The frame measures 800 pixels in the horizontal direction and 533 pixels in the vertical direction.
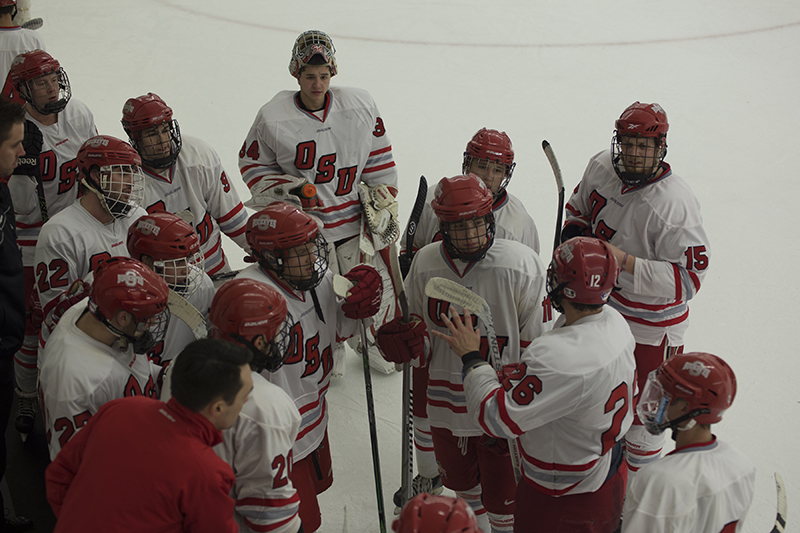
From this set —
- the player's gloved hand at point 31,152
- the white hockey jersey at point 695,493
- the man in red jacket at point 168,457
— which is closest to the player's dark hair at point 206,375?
the man in red jacket at point 168,457

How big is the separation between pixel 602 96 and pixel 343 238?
179 inches

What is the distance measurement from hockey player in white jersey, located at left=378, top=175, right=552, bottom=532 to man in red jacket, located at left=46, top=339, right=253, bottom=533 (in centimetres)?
81

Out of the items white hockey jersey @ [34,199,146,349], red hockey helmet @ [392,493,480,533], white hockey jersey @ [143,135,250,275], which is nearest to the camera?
red hockey helmet @ [392,493,480,533]

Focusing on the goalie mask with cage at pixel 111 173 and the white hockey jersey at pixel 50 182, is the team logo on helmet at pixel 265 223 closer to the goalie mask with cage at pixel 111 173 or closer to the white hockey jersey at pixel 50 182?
the goalie mask with cage at pixel 111 173

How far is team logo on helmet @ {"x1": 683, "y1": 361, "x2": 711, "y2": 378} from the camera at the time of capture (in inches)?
68.0

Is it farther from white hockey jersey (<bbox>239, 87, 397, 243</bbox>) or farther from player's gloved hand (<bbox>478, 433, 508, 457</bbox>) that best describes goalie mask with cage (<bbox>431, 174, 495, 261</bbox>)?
white hockey jersey (<bbox>239, 87, 397, 243</bbox>)

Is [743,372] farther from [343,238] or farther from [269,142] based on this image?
[269,142]

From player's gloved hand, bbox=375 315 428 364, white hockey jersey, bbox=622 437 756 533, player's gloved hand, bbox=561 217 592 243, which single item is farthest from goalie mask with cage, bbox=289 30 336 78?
white hockey jersey, bbox=622 437 756 533

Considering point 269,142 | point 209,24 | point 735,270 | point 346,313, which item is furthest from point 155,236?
point 209,24

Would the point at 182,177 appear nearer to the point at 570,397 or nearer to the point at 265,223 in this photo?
the point at 265,223

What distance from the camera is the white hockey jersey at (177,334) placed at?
2400mm

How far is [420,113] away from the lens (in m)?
6.57

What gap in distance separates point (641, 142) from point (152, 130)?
1.91 meters

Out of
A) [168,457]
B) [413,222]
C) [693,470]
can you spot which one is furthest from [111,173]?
[693,470]
